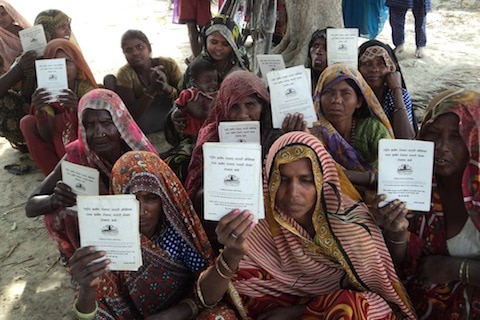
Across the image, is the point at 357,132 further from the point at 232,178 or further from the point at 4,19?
the point at 4,19

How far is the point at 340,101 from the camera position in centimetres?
305

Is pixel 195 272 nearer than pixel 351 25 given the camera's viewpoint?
Yes

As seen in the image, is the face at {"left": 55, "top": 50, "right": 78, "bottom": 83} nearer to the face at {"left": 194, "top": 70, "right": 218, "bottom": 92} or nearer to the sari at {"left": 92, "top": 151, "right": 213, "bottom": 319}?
the face at {"left": 194, "top": 70, "right": 218, "bottom": 92}

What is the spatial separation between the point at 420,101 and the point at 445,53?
2347mm

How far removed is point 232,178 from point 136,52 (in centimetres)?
304

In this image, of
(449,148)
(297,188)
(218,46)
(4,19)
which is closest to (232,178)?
(297,188)

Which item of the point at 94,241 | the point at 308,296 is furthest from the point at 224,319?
the point at 94,241

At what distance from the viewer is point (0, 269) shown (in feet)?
11.2

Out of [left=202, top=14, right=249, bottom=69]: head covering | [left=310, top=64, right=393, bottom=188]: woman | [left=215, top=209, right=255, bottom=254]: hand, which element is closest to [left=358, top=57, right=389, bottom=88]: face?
[left=310, top=64, right=393, bottom=188]: woman

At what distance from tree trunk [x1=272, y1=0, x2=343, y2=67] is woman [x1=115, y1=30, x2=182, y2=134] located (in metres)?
1.90

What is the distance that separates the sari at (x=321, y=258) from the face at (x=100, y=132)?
1114 millimetres

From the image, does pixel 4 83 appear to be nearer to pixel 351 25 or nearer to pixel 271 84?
pixel 271 84

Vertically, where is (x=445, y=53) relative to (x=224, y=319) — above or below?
above

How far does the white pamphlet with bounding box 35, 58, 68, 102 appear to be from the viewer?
3.32 metres
